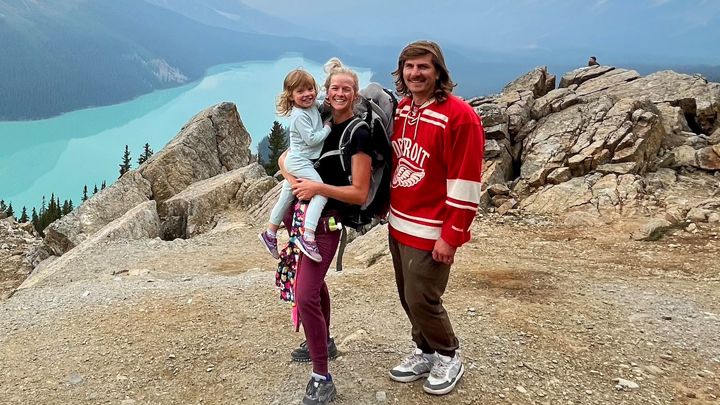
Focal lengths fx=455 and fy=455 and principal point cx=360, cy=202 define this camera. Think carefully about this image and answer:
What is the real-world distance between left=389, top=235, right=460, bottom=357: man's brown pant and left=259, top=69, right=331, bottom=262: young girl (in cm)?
86

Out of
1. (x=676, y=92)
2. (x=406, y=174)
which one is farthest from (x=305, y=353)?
(x=676, y=92)

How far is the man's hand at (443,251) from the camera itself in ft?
13.2

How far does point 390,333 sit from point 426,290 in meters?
2.73

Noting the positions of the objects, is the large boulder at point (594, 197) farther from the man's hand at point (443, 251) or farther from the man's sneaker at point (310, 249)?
the man's sneaker at point (310, 249)

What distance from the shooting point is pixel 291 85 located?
14.0ft

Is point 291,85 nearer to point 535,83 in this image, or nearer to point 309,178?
point 309,178

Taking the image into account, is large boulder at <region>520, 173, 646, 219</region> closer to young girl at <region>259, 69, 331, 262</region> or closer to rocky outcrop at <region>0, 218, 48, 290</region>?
young girl at <region>259, 69, 331, 262</region>

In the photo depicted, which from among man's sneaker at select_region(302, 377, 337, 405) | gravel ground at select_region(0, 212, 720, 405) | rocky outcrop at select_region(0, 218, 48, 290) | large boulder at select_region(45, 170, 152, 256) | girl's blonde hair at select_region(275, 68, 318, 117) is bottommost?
rocky outcrop at select_region(0, 218, 48, 290)

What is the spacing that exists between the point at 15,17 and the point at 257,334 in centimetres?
25336

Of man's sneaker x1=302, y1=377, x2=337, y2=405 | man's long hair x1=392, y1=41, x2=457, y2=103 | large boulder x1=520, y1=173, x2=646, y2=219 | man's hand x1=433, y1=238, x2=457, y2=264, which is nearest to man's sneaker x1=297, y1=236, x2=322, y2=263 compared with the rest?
man's hand x1=433, y1=238, x2=457, y2=264

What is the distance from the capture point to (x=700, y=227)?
1230 cm

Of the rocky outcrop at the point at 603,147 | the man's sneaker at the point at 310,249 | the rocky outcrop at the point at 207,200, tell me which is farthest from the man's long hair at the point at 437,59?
the rocky outcrop at the point at 207,200

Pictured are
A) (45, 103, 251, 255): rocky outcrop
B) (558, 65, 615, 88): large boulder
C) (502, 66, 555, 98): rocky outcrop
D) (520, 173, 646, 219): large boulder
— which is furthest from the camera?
(558, 65, 615, 88): large boulder

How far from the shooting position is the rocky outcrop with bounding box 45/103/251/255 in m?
19.0
